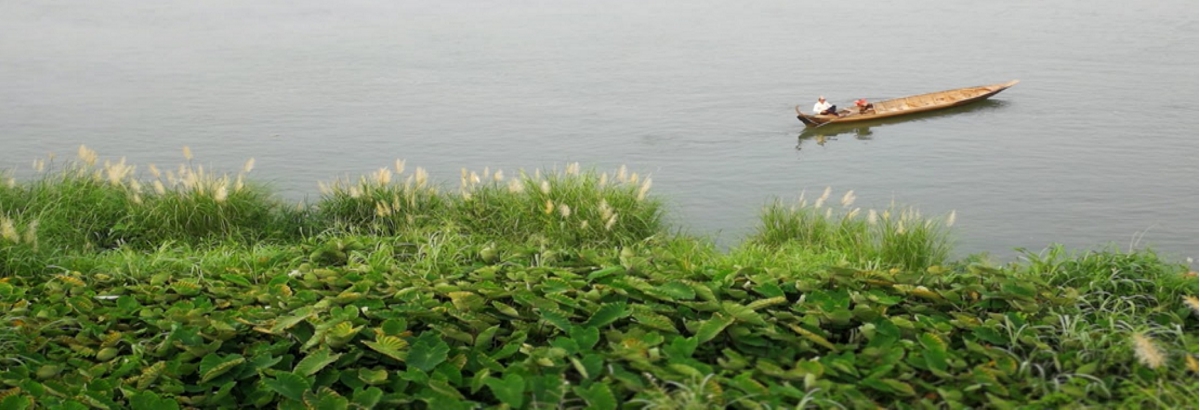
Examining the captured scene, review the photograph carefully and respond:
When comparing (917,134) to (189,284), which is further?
(917,134)

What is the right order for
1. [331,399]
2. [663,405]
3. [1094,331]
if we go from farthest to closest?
[1094,331] → [331,399] → [663,405]

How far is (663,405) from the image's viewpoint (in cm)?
394

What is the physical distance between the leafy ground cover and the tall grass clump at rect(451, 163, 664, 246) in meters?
0.42

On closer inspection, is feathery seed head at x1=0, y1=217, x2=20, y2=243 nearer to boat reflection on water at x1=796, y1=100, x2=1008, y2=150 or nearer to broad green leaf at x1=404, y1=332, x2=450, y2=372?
broad green leaf at x1=404, y1=332, x2=450, y2=372

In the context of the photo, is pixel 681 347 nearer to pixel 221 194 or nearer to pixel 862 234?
pixel 862 234

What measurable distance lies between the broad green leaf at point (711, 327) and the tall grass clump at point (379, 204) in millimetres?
3054

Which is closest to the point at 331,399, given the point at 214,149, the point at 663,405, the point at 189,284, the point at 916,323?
the point at 663,405

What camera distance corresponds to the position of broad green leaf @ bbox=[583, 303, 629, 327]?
470cm

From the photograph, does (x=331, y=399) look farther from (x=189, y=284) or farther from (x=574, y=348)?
(x=189, y=284)

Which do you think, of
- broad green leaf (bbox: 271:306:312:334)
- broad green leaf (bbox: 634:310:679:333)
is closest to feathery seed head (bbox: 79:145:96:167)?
broad green leaf (bbox: 271:306:312:334)

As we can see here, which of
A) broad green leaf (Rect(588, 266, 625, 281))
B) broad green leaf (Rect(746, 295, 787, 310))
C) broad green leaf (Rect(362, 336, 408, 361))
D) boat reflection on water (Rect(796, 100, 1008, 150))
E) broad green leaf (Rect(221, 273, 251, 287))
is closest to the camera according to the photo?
broad green leaf (Rect(362, 336, 408, 361))

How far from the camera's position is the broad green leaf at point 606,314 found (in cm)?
470

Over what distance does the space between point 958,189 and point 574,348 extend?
25.7 feet

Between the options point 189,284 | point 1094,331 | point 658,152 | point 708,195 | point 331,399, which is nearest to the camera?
point 331,399
